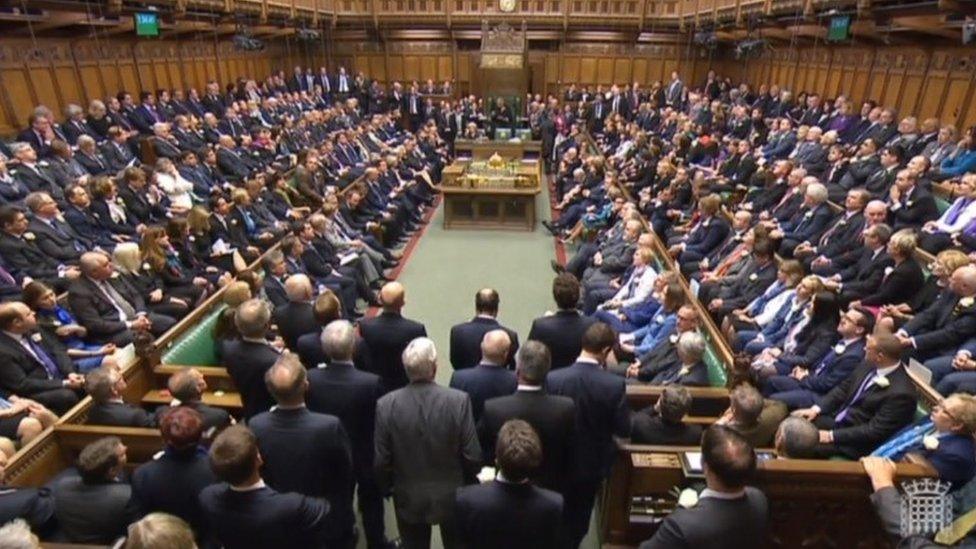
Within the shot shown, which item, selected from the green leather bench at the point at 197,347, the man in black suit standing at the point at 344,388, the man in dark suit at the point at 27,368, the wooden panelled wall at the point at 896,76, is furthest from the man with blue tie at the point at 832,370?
the wooden panelled wall at the point at 896,76

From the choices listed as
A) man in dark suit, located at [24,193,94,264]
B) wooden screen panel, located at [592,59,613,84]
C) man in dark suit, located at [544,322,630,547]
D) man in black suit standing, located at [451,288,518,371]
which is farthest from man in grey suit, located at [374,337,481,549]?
wooden screen panel, located at [592,59,613,84]

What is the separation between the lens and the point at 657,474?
2.87 m

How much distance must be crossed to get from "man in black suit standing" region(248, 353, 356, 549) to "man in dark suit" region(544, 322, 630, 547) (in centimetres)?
109

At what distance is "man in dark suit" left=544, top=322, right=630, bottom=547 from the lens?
297cm

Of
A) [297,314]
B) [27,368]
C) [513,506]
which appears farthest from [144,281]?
[513,506]

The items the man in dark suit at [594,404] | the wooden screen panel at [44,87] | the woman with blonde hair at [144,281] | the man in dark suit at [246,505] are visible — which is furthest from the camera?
the wooden screen panel at [44,87]

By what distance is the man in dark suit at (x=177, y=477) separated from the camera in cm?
241

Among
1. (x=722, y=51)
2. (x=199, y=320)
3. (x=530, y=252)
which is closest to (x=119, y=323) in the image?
(x=199, y=320)

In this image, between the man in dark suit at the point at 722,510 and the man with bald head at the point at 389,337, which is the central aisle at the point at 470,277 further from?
the man in dark suit at the point at 722,510

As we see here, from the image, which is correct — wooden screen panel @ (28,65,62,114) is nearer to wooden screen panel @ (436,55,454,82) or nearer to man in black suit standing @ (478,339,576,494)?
man in black suit standing @ (478,339,576,494)

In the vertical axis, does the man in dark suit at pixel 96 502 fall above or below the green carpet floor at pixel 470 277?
above

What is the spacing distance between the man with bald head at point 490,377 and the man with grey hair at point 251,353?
1.09 metres

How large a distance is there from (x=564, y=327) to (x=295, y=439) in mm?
1830

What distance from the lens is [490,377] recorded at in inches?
122
